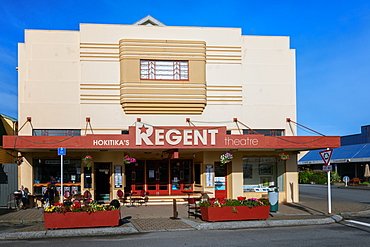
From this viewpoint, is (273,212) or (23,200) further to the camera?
(23,200)

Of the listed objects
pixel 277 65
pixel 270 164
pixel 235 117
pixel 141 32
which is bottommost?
pixel 270 164

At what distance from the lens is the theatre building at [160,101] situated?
20.8m

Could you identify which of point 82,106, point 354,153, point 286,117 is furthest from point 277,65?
point 354,153

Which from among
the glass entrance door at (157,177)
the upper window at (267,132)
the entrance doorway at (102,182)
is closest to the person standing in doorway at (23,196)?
the entrance doorway at (102,182)

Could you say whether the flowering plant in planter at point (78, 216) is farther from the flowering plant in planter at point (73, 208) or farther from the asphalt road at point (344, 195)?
the asphalt road at point (344, 195)

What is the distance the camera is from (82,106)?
20953 millimetres

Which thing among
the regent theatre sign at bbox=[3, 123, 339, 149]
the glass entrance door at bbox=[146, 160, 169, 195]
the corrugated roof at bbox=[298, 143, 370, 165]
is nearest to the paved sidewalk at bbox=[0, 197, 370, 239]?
the glass entrance door at bbox=[146, 160, 169, 195]

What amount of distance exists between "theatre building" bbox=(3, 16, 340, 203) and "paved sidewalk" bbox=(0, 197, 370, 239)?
8.31 ft

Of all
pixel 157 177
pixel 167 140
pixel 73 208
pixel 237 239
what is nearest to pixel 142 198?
pixel 157 177

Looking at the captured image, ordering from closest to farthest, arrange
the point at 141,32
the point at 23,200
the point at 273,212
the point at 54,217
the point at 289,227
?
the point at 54,217 → the point at 289,227 → the point at 273,212 → the point at 23,200 → the point at 141,32

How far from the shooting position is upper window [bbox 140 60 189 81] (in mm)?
21328

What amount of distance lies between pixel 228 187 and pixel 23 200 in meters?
10.5

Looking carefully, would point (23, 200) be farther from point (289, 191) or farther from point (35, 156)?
point (289, 191)

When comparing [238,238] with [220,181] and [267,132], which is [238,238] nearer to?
[220,181]
